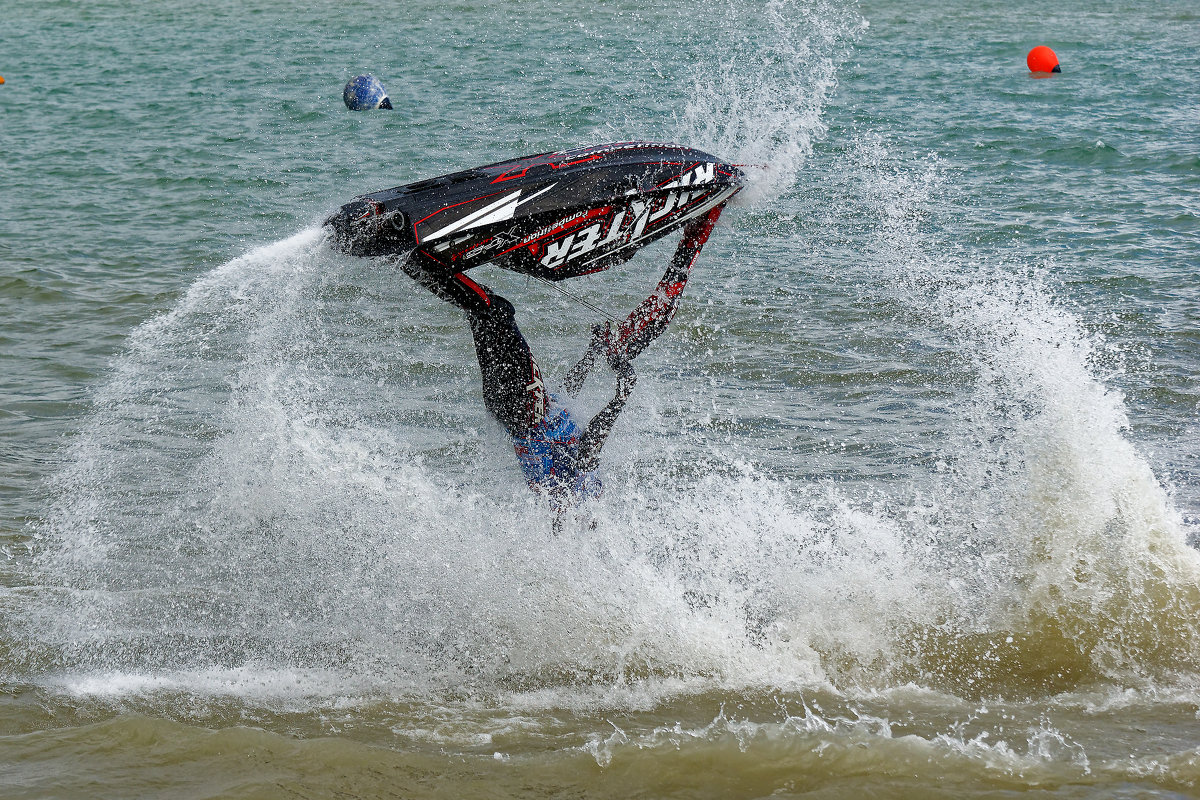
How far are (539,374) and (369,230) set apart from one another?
1.07 m

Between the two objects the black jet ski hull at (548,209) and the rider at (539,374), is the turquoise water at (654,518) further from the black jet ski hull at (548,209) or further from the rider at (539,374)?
the black jet ski hull at (548,209)

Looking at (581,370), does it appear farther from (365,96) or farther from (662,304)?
(365,96)

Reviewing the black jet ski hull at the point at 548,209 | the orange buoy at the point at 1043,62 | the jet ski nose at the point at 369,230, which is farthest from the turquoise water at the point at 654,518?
the orange buoy at the point at 1043,62

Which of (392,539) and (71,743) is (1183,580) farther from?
(71,743)

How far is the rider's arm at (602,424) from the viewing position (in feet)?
17.9

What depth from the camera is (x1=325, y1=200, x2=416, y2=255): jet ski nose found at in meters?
4.81

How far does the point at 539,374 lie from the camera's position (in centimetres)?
541

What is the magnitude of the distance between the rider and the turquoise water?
22 centimetres

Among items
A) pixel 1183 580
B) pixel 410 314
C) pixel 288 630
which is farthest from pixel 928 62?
pixel 288 630

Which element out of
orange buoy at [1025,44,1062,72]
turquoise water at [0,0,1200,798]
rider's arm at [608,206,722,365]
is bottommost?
turquoise water at [0,0,1200,798]

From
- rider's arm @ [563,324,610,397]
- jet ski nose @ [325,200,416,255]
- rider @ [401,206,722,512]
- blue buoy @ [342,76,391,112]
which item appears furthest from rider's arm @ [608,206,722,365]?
blue buoy @ [342,76,391,112]

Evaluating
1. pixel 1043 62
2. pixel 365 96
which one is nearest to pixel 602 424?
pixel 365 96

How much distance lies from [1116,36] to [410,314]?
22.5 meters

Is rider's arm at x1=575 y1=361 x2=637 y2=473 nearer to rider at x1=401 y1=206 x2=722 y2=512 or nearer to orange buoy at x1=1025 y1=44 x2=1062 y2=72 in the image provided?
rider at x1=401 y1=206 x2=722 y2=512
